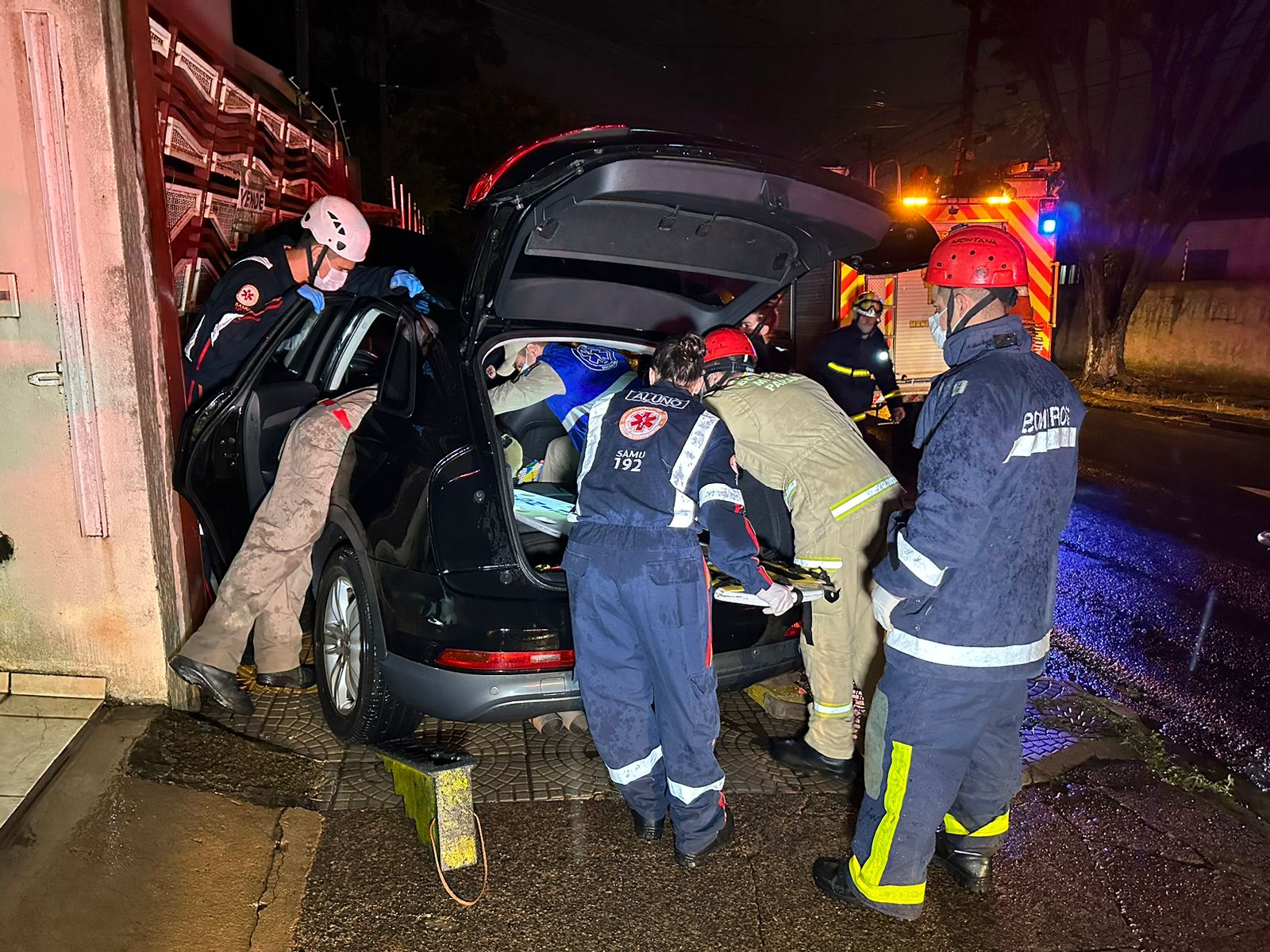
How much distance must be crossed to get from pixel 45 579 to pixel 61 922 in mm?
1589

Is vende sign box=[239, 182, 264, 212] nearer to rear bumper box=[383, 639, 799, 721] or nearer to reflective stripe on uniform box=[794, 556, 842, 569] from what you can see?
rear bumper box=[383, 639, 799, 721]

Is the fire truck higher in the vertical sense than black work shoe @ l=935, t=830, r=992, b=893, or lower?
higher

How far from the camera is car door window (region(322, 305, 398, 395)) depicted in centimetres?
423

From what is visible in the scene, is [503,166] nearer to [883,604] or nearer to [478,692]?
[478,692]

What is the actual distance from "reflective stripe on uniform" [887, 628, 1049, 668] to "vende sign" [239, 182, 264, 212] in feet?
16.6

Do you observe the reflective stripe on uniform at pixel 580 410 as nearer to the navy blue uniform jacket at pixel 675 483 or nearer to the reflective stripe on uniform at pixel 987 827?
the navy blue uniform jacket at pixel 675 483

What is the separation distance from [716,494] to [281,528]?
187 centimetres

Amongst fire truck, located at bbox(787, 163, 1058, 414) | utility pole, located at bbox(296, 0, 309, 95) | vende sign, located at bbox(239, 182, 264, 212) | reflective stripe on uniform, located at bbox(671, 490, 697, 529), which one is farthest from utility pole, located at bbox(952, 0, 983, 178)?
reflective stripe on uniform, located at bbox(671, 490, 697, 529)

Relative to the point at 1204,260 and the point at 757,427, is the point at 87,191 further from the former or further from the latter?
the point at 1204,260

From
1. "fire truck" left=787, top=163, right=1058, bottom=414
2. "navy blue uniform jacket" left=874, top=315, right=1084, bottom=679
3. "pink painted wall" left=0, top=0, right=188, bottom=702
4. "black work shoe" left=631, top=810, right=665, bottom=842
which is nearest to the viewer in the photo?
"navy blue uniform jacket" left=874, top=315, right=1084, bottom=679

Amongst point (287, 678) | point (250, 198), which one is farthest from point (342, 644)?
point (250, 198)

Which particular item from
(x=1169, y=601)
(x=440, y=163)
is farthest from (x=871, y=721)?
(x=440, y=163)

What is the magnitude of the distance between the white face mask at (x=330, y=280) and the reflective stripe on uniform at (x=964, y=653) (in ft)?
9.92

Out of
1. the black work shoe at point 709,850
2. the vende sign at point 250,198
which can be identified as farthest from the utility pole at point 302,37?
the black work shoe at point 709,850
